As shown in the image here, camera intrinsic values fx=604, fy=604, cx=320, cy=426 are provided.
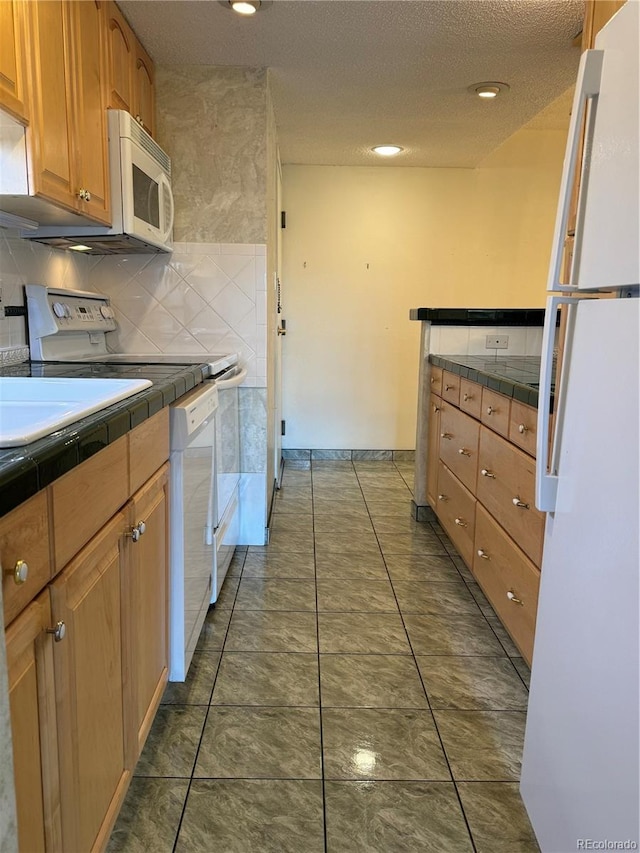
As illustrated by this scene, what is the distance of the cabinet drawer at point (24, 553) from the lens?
0.74 meters

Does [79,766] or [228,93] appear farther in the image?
[228,93]

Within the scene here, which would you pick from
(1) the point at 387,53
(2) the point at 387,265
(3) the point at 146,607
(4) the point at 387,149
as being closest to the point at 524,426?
(3) the point at 146,607

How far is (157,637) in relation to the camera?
153cm

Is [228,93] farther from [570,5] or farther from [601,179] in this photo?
[601,179]

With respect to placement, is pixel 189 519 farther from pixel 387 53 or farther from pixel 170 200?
pixel 387 53

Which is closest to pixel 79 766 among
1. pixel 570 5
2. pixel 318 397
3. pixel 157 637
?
pixel 157 637

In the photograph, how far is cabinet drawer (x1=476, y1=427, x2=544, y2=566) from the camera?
177 cm

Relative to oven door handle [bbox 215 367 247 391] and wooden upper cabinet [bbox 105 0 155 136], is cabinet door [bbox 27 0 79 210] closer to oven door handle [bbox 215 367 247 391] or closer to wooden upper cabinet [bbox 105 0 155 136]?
wooden upper cabinet [bbox 105 0 155 136]

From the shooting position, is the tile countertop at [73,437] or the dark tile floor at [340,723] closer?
the tile countertop at [73,437]

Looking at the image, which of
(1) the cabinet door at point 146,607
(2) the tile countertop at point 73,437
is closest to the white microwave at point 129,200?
(2) the tile countertop at point 73,437

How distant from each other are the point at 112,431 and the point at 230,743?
3.18 feet

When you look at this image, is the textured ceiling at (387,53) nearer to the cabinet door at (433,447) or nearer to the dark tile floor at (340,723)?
the cabinet door at (433,447)

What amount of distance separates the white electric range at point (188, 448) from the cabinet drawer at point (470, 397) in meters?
0.97

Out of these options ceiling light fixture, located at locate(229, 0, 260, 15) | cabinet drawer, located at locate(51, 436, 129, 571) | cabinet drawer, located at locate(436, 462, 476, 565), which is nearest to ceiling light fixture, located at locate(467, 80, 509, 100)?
ceiling light fixture, located at locate(229, 0, 260, 15)
